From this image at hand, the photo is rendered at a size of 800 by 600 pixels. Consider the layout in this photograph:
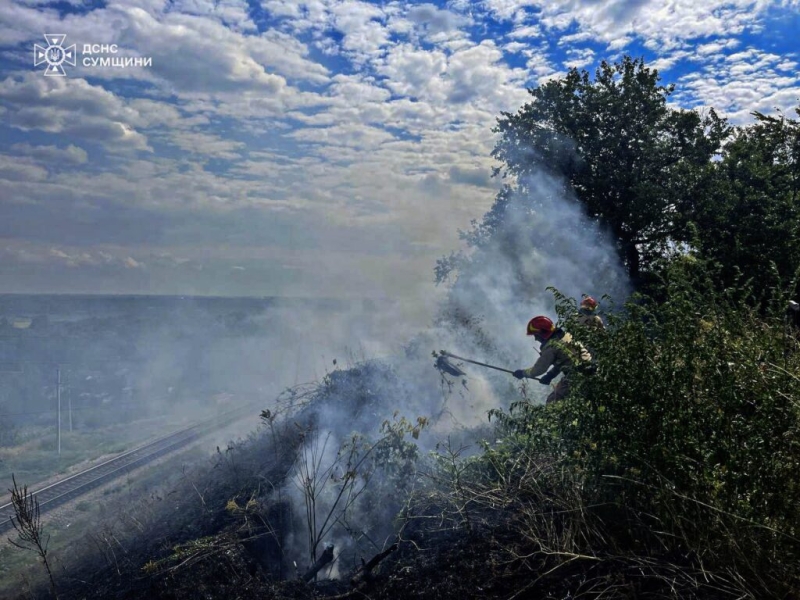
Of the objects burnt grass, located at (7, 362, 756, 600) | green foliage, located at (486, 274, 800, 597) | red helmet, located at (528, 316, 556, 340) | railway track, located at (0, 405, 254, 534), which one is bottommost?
railway track, located at (0, 405, 254, 534)

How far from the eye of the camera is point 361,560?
4.87 m

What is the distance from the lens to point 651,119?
637 inches

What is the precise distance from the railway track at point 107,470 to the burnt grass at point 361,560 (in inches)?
324

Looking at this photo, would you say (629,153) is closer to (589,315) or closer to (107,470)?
(589,315)

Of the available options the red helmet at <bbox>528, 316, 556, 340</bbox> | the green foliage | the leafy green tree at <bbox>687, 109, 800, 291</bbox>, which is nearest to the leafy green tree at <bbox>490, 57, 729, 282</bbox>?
the leafy green tree at <bbox>687, 109, 800, 291</bbox>

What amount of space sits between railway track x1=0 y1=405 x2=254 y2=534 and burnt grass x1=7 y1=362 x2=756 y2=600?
823cm

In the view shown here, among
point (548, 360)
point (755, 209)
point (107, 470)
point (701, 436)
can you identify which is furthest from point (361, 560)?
point (107, 470)

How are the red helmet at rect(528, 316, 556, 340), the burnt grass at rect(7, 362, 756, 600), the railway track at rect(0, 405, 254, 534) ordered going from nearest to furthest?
1. the burnt grass at rect(7, 362, 756, 600)
2. the red helmet at rect(528, 316, 556, 340)
3. the railway track at rect(0, 405, 254, 534)

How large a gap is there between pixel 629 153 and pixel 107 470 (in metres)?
19.3

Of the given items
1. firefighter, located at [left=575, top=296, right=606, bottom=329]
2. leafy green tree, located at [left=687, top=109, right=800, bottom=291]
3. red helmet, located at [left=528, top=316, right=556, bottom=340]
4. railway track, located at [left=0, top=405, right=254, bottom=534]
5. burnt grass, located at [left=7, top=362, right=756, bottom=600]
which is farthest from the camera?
railway track, located at [left=0, top=405, right=254, bottom=534]

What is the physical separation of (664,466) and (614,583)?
77 centimetres

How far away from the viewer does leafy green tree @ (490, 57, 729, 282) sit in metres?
15.2

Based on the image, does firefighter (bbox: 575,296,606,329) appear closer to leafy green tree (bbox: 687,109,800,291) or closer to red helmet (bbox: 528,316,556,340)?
red helmet (bbox: 528,316,556,340)

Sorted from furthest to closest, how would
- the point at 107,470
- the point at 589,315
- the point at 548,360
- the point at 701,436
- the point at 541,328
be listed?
the point at 107,470
the point at 541,328
the point at 548,360
the point at 589,315
the point at 701,436
